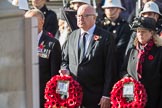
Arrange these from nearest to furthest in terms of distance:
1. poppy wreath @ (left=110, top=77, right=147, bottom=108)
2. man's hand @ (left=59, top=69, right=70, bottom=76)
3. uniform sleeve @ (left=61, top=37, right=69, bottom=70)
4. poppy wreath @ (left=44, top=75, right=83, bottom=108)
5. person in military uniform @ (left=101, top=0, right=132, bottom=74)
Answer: poppy wreath @ (left=110, top=77, right=147, bottom=108)
poppy wreath @ (left=44, top=75, right=83, bottom=108)
man's hand @ (left=59, top=69, right=70, bottom=76)
uniform sleeve @ (left=61, top=37, right=69, bottom=70)
person in military uniform @ (left=101, top=0, right=132, bottom=74)

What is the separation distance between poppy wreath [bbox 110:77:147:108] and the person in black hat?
17cm

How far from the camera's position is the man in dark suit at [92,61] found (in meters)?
5.35

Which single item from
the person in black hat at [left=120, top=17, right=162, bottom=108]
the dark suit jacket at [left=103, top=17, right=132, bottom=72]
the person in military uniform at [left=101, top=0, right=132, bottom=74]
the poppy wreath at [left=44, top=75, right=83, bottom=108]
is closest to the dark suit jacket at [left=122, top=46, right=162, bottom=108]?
the person in black hat at [left=120, top=17, right=162, bottom=108]

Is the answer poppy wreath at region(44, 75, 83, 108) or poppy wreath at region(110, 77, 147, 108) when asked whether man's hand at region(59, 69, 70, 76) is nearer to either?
poppy wreath at region(44, 75, 83, 108)

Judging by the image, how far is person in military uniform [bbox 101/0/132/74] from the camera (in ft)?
19.5

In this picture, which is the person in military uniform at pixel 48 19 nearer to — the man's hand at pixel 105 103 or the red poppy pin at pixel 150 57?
the man's hand at pixel 105 103

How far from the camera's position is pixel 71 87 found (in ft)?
17.3


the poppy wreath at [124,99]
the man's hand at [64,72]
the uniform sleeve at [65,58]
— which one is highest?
the uniform sleeve at [65,58]

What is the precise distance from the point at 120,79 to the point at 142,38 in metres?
0.52

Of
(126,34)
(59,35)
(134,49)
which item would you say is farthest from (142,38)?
(59,35)

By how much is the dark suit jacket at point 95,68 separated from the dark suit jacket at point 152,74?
0.22 m

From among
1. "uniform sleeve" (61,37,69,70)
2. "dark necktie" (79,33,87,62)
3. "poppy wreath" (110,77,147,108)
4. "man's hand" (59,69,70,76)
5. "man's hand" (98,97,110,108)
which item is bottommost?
"man's hand" (98,97,110,108)

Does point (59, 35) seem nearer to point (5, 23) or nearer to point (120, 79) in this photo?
point (120, 79)

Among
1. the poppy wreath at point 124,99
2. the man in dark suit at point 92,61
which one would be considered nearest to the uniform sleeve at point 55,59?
the man in dark suit at point 92,61
